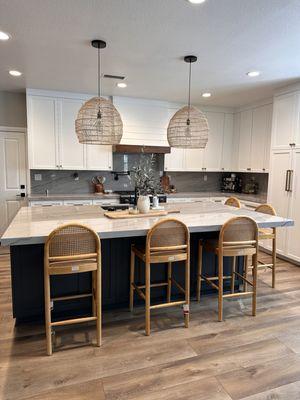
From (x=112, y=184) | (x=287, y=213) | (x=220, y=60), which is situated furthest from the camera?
(x=112, y=184)

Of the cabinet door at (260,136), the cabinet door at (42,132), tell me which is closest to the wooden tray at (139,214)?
the cabinet door at (42,132)

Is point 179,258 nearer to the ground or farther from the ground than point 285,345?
farther from the ground

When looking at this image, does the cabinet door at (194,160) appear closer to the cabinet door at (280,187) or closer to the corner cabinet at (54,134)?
the cabinet door at (280,187)

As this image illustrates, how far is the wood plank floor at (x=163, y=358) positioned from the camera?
1854 millimetres

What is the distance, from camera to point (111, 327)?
2582 millimetres

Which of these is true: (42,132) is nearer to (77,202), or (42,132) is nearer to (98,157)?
(98,157)

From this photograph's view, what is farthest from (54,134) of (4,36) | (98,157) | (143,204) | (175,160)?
(143,204)

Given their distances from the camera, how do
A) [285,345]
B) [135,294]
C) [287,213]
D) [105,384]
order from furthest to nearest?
[287,213]
[135,294]
[285,345]
[105,384]

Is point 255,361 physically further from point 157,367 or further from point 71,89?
point 71,89

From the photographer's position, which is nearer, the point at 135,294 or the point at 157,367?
the point at 157,367

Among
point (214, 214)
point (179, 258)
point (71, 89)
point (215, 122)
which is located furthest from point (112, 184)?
point (179, 258)

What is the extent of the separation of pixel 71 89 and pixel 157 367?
4118mm

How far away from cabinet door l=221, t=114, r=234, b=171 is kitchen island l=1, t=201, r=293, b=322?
120 inches

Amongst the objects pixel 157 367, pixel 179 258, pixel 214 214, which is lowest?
pixel 157 367
